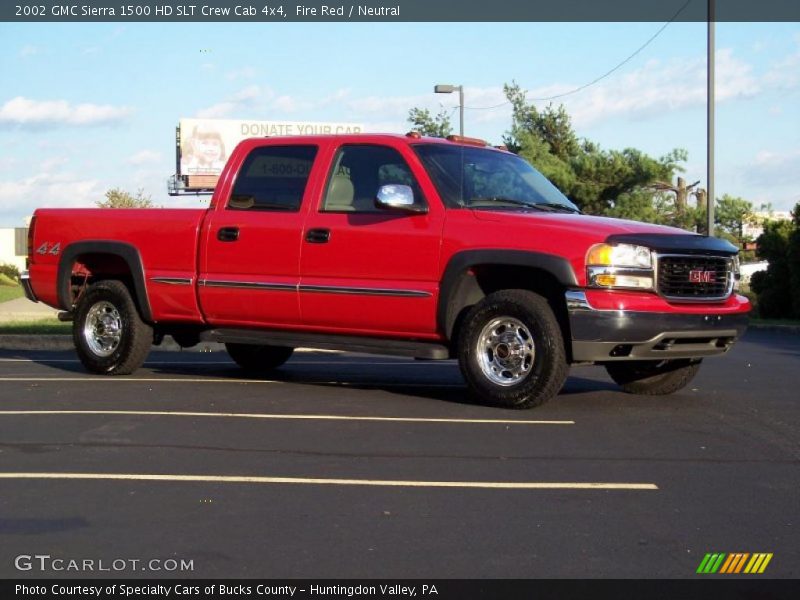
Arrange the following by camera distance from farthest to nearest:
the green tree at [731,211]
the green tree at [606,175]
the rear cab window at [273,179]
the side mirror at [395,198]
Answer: the green tree at [731,211] → the green tree at [606,175] → the rear cab window at [273,179] → the side mirror at [395,198]

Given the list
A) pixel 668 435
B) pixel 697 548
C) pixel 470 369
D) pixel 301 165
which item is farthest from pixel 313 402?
pixel 697 548

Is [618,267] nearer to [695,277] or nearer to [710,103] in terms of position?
[695,277]

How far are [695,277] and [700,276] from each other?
6 centimetres

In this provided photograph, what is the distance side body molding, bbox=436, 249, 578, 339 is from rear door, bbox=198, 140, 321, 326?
53.0 inches

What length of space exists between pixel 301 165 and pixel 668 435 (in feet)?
13.0

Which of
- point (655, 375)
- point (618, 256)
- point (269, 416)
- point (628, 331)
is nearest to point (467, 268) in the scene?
point (618, 256)

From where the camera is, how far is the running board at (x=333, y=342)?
29.8 ft

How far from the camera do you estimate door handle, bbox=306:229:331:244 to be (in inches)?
372

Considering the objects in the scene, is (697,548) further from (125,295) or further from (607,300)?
(125,295)

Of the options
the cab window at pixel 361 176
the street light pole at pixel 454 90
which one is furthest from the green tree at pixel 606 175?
the cab window at pixel 361 176

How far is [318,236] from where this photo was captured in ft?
31.1

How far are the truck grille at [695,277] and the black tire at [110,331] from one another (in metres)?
4.73

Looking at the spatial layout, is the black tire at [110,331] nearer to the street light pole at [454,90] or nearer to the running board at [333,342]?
the running board at [333,342]
